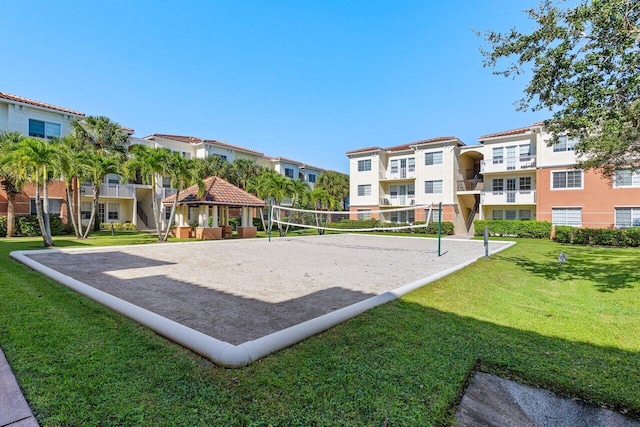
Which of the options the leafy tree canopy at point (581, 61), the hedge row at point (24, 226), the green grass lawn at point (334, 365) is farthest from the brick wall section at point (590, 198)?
the hedge row at point (24, 226)

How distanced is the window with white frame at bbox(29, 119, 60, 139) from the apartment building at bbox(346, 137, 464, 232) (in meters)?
28.0

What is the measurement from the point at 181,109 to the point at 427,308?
24401 millimetres

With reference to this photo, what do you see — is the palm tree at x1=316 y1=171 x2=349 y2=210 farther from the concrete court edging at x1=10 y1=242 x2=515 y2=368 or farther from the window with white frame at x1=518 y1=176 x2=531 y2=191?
the concrete court edging at x1=10 y1=242 x2=515 y2=368

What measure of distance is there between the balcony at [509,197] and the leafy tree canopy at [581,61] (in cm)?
2229

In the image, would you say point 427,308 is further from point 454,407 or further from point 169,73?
point 169,73

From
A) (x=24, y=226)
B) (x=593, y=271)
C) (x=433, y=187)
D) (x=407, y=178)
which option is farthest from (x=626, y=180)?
(x=24, y=226)

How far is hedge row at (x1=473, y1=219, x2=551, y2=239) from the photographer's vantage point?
80.2 ft

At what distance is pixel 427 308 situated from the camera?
561 cm

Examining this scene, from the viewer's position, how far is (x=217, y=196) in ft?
75.0

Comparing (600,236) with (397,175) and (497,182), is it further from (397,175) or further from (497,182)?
(397,175)

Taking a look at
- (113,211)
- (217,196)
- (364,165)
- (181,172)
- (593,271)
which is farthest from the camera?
(364,165)

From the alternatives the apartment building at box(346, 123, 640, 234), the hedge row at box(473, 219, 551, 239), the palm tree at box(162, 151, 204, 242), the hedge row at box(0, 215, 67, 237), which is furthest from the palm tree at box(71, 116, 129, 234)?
the hedge row at box(473, 219, 551, 239)

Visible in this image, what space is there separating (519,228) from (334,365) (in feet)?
89.0

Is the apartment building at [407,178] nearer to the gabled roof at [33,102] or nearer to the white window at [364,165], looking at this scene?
the white window at [364,165]
